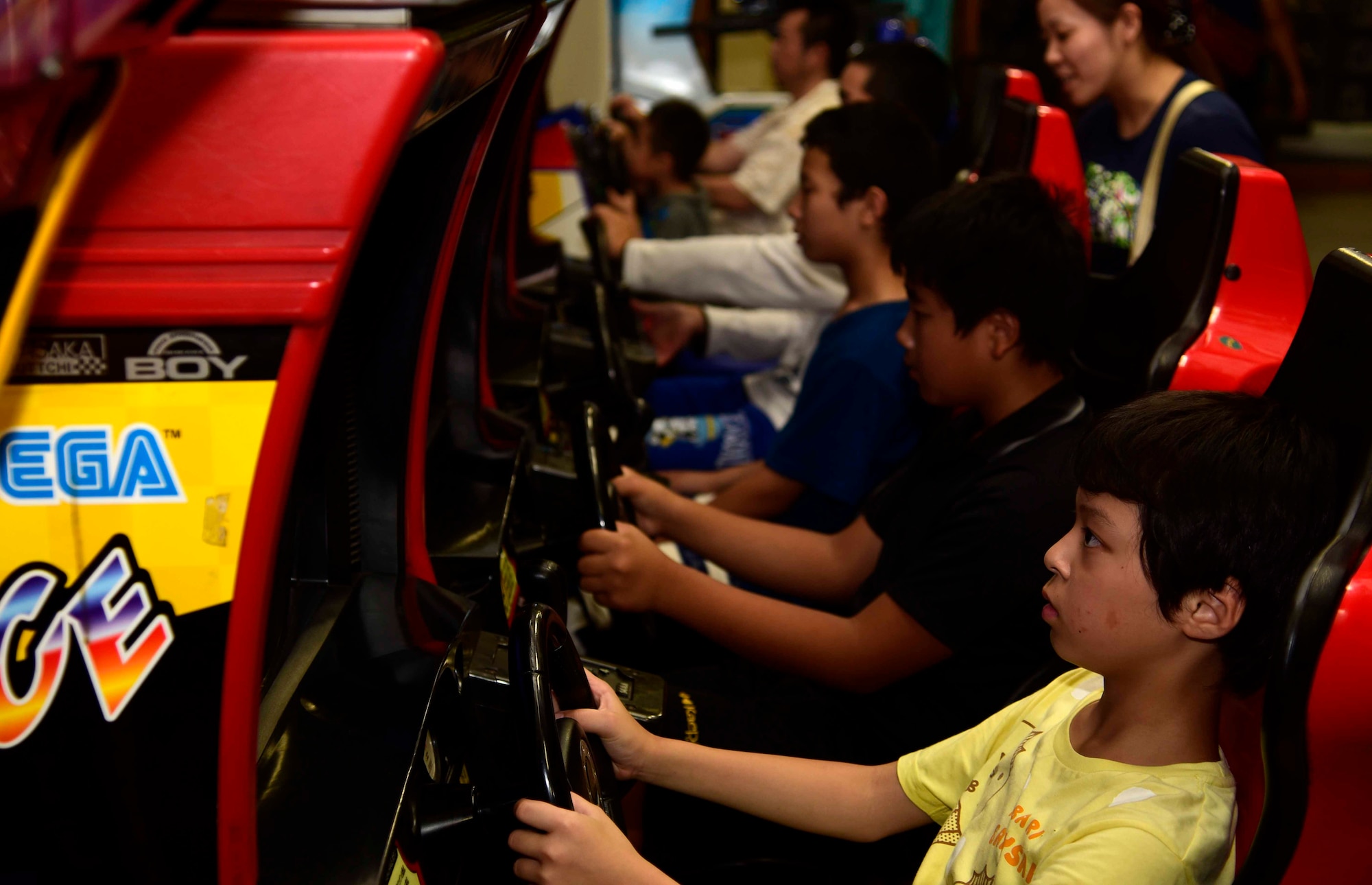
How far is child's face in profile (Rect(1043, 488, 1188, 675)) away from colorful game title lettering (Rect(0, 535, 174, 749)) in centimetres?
70

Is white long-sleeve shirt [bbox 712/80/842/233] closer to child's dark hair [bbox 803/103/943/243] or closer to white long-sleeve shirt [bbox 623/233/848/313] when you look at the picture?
white long-sleeve shirt [bbox 623/233/848/313]

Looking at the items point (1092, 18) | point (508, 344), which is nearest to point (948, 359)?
point (508, 344)

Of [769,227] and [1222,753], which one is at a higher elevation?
[1222,753]

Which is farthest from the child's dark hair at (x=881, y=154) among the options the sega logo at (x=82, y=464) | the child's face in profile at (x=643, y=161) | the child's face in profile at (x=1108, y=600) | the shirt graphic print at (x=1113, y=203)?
the child's face in profile at (x=643, y=161)

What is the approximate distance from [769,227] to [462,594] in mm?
2976

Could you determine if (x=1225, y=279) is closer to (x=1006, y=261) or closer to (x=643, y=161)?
(x=1006, y=261)

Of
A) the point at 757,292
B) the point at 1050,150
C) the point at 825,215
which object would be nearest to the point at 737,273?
the point at 757,292

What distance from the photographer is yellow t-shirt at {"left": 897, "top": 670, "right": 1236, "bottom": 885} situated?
95cm

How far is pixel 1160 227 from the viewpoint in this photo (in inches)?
72.9

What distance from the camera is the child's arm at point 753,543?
1.98m

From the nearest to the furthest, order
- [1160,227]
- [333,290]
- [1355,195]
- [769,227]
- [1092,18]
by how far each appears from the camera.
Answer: [333,290]
[1160,227]
[1092,18]
[769,227]
[1355,195]

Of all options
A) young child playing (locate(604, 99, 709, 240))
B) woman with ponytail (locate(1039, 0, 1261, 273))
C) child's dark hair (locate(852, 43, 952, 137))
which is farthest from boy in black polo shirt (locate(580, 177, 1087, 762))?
young child playing (locate(604, 99, 709, 240))

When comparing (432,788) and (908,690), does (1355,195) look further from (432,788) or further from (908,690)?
(432,788)

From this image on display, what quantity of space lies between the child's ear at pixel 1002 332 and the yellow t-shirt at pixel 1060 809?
0.52 m
